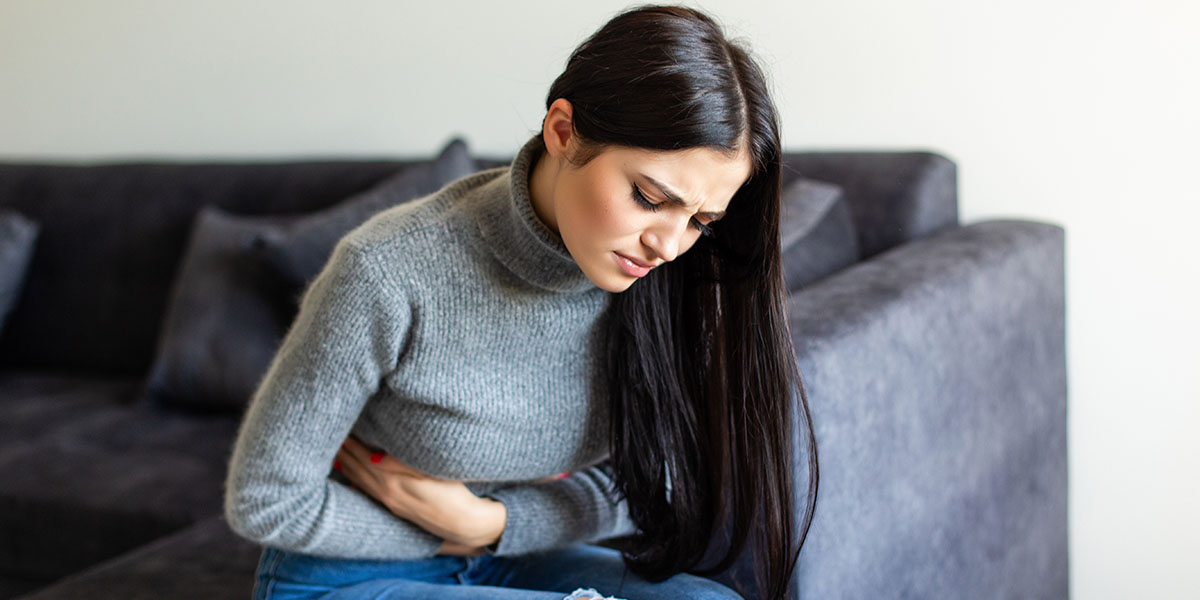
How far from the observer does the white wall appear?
1.71 meters

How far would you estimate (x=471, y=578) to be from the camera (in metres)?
1.17

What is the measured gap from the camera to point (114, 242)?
228 cm

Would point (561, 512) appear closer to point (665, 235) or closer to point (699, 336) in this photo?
point (699, 336)

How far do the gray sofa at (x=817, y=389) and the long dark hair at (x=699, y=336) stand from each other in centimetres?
5

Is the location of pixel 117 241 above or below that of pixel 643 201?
below

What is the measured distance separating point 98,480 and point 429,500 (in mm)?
906

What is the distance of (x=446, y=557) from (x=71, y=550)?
85 cm

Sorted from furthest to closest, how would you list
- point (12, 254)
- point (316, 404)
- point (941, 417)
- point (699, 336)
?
1. point (12, 254)
2. point (941, 417)
3. point (699, 336)
4. point (316, 404)

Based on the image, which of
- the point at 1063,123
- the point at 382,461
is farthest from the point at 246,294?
the point at 1063,123

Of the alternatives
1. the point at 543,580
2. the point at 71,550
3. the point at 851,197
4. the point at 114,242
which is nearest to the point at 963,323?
the point at 851,197

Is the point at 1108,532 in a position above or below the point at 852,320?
below

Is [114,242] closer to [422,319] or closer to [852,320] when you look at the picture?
[422,319]

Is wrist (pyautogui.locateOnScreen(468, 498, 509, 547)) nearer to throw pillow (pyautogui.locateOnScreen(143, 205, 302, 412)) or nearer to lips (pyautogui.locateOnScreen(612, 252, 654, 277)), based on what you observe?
lips (pyautogui.locateOnScreen(612, 252, 654, 277))

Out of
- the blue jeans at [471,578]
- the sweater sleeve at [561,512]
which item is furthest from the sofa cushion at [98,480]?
the sweater sleeve at [561,512]
